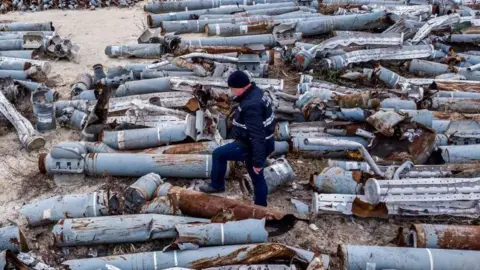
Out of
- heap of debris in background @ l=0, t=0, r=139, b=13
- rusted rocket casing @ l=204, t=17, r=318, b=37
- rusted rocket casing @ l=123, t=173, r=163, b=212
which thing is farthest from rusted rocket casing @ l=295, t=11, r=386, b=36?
rusted rocket casing @ l=123, t=173, r=163, b=212

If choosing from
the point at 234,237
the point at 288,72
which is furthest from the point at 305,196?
the point at 288,72

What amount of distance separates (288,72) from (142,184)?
5.17 metres

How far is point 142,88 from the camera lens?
352 inches

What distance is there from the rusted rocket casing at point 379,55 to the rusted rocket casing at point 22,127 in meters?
5.74

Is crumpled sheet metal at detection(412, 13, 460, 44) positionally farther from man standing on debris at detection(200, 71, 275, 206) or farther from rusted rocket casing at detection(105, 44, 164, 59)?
man standing on debris at detection(200, 71, 275, 206)

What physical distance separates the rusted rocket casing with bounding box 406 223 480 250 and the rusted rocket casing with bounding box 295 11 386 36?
7.69m

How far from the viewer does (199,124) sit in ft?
25.0

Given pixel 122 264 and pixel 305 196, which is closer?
pixel 122 264

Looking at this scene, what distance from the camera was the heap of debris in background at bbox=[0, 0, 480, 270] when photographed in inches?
212

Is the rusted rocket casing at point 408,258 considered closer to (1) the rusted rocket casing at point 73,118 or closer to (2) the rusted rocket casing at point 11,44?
(1) the rusted rocket casing at point 73,118

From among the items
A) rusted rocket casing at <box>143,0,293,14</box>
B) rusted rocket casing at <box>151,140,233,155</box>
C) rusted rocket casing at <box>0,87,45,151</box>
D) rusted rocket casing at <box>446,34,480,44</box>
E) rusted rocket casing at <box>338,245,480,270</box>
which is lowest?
rusted rocket casing at <box>338,245,480,270</box>

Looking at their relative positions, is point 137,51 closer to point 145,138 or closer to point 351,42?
point 145,138

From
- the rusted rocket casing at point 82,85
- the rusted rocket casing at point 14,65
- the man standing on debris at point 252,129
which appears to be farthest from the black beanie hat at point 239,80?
the rusted rocket casing at point 14,65

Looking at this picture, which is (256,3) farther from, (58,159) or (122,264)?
(122,264)
